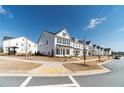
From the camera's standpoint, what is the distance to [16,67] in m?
10.2

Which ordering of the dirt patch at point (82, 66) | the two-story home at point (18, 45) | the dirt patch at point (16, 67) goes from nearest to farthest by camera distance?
the dirt patch at point (16, 67)
the two-story home at point (18, 45)
the dirt patch at point (82, 66)

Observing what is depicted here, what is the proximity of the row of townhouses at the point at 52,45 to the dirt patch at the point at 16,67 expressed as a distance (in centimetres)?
65

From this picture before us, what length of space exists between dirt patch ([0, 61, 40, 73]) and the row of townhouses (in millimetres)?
646

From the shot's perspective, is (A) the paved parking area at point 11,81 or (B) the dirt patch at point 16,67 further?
(B) the dirt patch at point 16,67

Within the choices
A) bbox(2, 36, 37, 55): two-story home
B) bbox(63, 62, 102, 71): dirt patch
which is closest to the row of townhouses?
bbox(2, 36, 37, 55): two-story home

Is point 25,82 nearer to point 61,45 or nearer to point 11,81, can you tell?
point 11,81

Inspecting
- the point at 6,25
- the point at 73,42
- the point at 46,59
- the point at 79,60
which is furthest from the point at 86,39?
the point at 6,25

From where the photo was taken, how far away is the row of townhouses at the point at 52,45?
399 inches

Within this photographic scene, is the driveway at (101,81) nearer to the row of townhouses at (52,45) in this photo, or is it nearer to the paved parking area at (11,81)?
the row of townhouses at (52,45)

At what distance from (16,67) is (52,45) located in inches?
86.7

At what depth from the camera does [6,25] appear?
9.75 metres

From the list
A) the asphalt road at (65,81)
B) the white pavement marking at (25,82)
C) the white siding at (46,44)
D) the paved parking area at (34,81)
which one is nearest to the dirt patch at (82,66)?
the asphalt road at (65,81)
